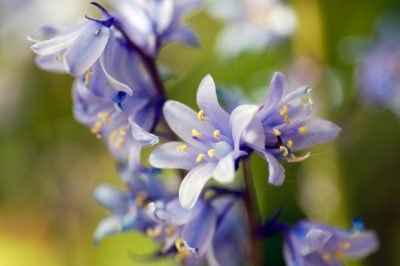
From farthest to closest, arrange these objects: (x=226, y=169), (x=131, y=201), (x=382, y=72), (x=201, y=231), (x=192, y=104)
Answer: (x=192, y=104) < (x=382, y=72) < (x=131, y=201) < (x=201, y=231) < (x=226, y=169)

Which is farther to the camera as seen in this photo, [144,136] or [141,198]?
[141,198]

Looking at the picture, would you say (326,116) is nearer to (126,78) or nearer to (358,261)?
(358,261)

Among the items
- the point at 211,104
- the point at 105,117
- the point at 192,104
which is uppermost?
the point at 211,104

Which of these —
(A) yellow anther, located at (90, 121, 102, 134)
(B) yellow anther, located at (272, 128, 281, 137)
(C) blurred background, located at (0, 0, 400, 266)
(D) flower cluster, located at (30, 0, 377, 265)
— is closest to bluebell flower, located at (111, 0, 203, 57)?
(D) flower cluster, located at (30, 0, 377, 265)

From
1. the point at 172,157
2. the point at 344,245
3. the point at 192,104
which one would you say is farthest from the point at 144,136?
the point at 192,104

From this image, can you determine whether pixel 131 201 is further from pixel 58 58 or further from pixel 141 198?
pixel 58 58

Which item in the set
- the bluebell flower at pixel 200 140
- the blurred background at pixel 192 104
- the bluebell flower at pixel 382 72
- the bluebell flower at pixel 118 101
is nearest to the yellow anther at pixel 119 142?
the bluebell flower at pixel 118 101

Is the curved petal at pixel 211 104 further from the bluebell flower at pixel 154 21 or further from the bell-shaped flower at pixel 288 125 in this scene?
the bluebell flower at pixel 154 21
